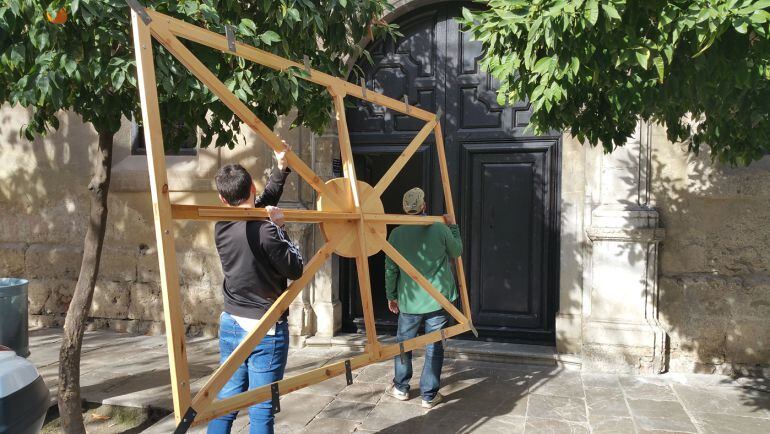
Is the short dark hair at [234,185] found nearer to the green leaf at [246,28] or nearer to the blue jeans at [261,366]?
the blue jeans at [261,366]

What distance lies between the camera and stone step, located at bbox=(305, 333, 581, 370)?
224 inches

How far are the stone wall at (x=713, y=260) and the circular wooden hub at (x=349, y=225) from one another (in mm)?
3310

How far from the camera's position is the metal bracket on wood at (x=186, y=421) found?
222cm

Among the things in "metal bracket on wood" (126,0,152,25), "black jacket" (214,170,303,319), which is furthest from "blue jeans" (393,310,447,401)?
"metal bracket on wood" (126,0,152,25)

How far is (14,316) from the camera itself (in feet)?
17.0

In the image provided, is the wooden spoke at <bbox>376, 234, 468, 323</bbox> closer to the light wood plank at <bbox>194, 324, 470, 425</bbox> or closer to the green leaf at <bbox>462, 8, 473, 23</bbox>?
the light wood plank at <bbox>194, 324, 470, 425</bbox>

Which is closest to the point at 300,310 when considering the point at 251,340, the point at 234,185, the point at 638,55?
the point at 234,185

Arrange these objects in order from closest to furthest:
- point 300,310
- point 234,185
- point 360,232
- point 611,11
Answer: point 611,11, point 234,185, point 360,232, point 300,310

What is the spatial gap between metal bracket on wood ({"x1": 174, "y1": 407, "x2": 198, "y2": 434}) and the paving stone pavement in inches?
76.0

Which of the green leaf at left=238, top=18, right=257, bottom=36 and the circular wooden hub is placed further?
the green leaf at left=238, top=18, right=257, bottom=36

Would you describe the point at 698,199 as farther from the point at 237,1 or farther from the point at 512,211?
the point at 237,1

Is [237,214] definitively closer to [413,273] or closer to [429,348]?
[413,273]

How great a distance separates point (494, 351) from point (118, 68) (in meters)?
4.25

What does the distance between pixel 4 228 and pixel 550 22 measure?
7.89 m
